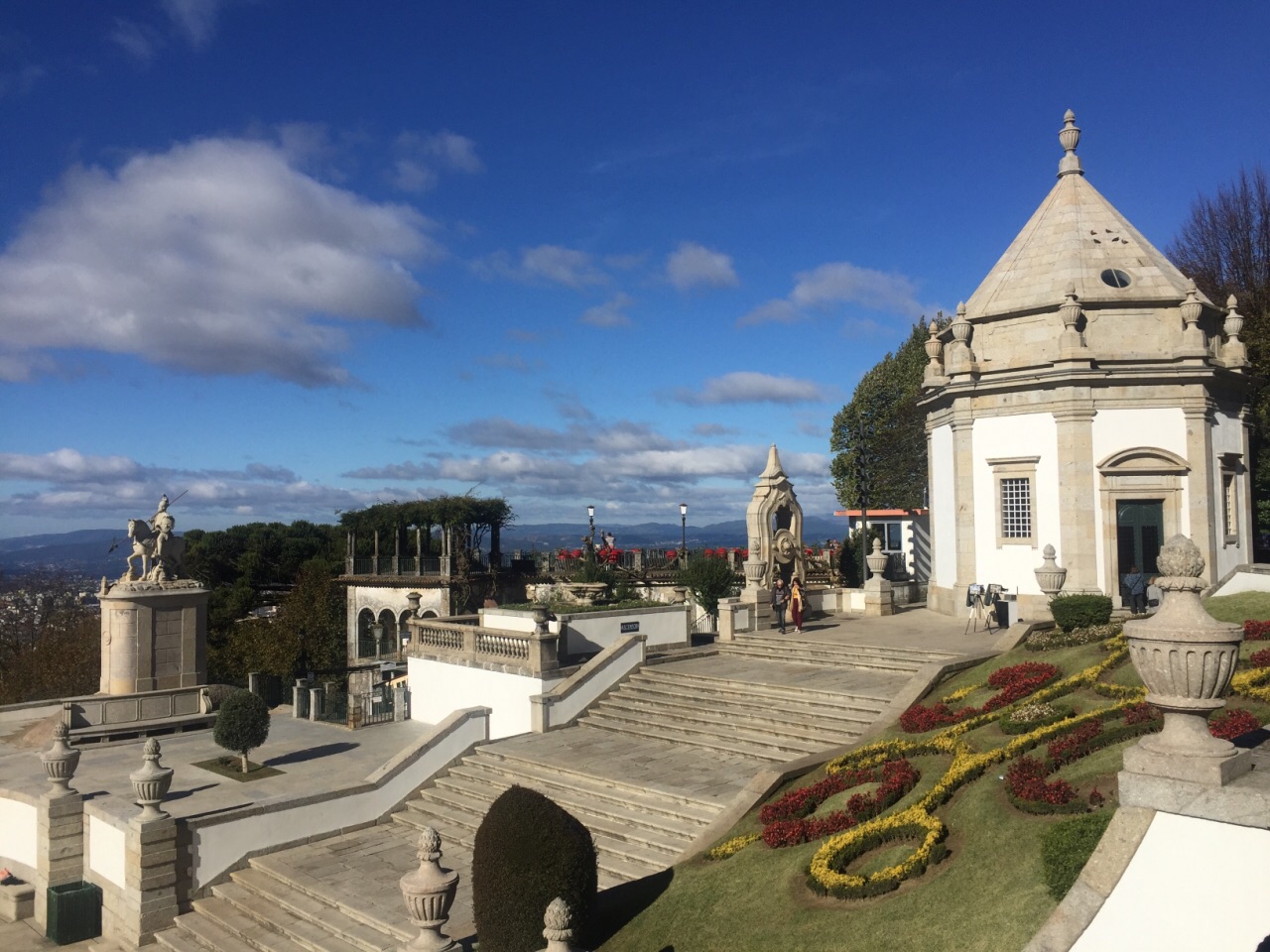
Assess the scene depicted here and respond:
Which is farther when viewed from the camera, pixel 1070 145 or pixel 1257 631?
pixel 1070 145

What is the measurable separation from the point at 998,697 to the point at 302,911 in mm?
11798

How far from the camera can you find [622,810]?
15.2 metres

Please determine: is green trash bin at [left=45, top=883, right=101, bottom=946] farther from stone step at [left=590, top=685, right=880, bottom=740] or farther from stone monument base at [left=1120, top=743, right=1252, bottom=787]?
stone monument base at [left=1120, top=743, right=1252, bottom=787]

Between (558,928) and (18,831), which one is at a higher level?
(558,928)

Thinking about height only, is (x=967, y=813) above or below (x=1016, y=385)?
below

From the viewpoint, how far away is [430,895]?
10117 mm

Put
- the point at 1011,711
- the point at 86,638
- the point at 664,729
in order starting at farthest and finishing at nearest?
1. the point at 86,638
2. the point at 664,729
3. the point at 1011,711

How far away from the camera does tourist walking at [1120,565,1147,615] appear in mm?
22484

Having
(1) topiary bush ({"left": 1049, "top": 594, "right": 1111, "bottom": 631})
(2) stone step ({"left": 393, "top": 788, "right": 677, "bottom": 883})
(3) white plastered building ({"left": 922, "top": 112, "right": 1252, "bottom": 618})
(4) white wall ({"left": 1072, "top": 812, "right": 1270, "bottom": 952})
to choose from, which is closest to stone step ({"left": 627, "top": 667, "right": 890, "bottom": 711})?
(1) topiary bush ({"left": 1049, "top": 594, "right": 1111, "bottom": 631})

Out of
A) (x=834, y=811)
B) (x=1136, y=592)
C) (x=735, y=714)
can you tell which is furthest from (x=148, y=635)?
(x=1136, y=592)

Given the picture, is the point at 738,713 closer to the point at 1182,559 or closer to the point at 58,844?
the point at 1182,559

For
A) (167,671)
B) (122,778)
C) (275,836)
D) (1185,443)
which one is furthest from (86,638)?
(1185,443)

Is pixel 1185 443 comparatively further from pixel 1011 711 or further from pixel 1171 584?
pixel 1171 584

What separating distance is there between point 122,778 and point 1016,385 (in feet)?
86.1
